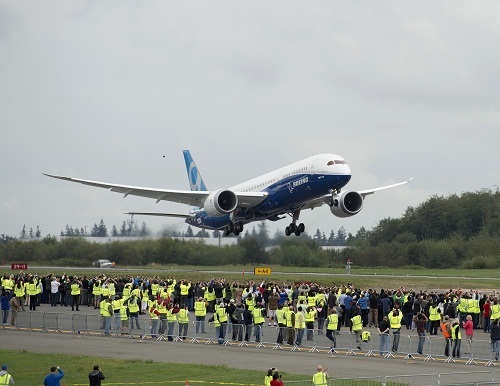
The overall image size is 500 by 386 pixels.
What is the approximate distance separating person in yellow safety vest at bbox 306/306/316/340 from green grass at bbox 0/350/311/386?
647cm

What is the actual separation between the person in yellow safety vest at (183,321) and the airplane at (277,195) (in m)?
16.1

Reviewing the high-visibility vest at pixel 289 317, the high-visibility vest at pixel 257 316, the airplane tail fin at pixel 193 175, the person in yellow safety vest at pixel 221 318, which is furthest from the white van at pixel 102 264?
the high-visibility vest at pixel 289 317

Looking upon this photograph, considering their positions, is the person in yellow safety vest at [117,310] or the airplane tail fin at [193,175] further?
the airplane tail fin at [193,175]

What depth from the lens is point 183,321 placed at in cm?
3703

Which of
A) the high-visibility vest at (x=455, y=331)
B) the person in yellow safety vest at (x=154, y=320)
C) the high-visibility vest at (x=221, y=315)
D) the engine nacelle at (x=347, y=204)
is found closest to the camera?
the high-visibility vest at (x=455, y=331)

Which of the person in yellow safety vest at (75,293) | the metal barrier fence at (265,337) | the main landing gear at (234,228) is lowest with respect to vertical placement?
the metal barrier fence at (265,337)

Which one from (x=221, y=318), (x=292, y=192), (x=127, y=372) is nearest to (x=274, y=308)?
(x=221, y=318)

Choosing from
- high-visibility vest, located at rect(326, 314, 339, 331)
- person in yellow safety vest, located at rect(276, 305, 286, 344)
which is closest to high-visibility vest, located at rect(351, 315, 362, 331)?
high-visibility vest, located at rect(326, 314, 339, 331)

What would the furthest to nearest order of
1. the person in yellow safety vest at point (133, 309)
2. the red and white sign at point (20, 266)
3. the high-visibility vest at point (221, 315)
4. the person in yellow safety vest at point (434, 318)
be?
1. the red and white sign at point (20, 266)
2. the person in yellow safety vest at point (133, 309)
3. the person in yellow safety vest at point (434, 318)
4. the high-visibility vest at point (221, 315)

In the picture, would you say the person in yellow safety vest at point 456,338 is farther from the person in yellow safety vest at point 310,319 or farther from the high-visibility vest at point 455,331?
the person in yellow safety vest at point 310,319

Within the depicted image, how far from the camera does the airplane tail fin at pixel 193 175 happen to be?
70500mm

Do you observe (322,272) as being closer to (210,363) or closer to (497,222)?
(497,222)

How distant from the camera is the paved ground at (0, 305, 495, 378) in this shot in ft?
95.2

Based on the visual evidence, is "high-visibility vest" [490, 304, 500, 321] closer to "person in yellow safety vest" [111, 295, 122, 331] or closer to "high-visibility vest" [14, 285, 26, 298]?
"person in yellow safety vest" [111, 295, 122, 331]
